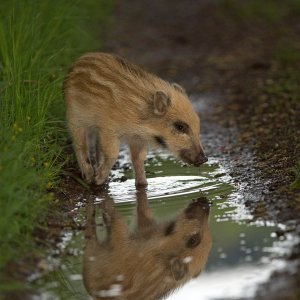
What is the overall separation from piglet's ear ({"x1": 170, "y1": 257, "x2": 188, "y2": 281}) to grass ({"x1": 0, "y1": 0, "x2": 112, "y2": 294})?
891mm

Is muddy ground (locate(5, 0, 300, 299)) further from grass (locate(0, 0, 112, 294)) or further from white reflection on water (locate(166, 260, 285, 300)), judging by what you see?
grass (locate(0, 0, 112, 294))

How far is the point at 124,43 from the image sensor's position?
49.1 ft

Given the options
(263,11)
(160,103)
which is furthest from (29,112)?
(263,11)

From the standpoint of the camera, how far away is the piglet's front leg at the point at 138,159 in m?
7.52

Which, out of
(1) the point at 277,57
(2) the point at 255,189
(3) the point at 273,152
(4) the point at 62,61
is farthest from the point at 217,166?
(1) the point at 277,57

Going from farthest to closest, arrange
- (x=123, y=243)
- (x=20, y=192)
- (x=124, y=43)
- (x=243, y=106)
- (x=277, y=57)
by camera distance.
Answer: (x=124, y=43), (x=277, y=57), (x=243, y=106), (x=123, y=243), (x=20, y=192)

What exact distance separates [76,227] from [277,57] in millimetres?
6758

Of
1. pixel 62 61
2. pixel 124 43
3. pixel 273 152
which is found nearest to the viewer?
pixel 273 152

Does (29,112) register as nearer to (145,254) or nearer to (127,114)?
(127,114)

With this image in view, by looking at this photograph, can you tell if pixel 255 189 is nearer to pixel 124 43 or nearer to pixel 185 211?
pixel 185 211

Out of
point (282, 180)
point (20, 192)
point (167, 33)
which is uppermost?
point (20, 192)

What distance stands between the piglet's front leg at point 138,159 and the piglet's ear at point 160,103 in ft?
1.12

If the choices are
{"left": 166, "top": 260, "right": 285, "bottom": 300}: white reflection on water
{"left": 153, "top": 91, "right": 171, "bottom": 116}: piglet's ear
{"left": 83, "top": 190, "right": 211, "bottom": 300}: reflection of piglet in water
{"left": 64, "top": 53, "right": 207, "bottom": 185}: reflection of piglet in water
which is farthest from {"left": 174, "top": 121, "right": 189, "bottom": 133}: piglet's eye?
{"left": 166, "top": 260, "right": 285, "bottom": 300}: white reflection on water

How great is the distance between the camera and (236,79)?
464 inches
